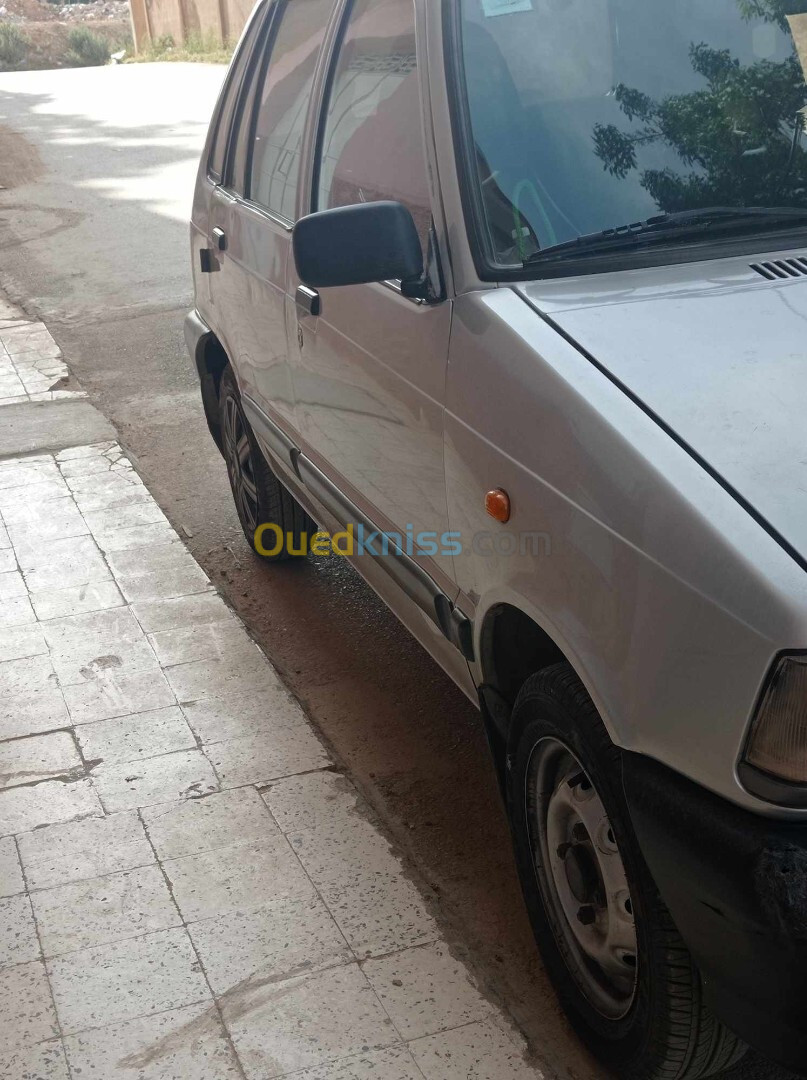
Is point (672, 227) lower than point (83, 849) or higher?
higher

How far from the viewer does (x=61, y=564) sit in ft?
16.9

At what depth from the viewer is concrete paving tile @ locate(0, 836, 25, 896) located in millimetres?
3242

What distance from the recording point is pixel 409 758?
3812 millimetres

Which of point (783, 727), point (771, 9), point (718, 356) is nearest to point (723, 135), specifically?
point (771, 9)

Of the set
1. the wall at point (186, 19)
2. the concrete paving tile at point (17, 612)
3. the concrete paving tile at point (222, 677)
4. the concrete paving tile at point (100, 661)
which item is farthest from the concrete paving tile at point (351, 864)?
the wall at point (186, 19)

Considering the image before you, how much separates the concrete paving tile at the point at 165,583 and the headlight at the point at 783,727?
3346 millimetres

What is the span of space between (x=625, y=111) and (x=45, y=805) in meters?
2.42

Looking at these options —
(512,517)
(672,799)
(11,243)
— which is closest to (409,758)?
(512,517)

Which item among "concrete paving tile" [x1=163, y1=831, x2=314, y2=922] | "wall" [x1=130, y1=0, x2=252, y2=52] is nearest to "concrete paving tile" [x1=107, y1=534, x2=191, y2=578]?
"concrete paving tile" [x1=163, y1=831, x2=314, y2=922]

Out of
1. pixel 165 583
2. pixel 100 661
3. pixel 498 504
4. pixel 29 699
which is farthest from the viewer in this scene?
pixel 165 583

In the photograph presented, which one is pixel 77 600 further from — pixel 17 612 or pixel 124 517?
pixel 124 517

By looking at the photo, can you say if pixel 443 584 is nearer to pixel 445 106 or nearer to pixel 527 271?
pixel 527 271

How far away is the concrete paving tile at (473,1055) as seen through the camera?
2.58 meters

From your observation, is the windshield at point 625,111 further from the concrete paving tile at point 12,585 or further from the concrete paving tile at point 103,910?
the concrete paving tile at point 12,585
